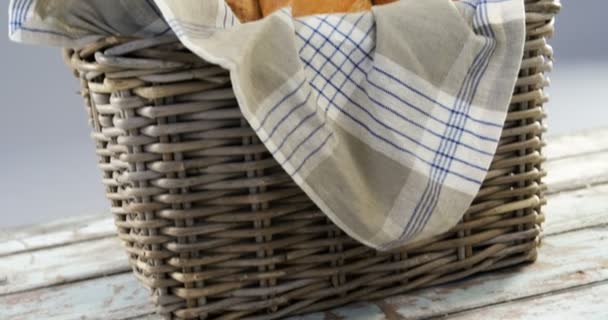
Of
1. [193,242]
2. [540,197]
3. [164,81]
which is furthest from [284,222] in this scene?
[540,197]

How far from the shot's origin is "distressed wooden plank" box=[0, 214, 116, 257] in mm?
1338

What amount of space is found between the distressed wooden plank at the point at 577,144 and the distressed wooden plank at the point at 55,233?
74 centimetres

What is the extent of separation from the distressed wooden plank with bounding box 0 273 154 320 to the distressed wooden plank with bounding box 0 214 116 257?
0.19 meters

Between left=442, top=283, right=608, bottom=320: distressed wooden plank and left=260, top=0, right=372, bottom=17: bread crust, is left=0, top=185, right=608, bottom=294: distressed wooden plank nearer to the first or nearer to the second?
left=442, top=283, right=608, bottom=320: distressed wooden plank

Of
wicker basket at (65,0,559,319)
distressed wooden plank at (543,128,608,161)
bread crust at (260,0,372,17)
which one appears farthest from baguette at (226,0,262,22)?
distressed wooden plank at (543,128,608,161)

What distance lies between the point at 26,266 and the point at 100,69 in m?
0.46

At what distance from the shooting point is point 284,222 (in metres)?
0.96

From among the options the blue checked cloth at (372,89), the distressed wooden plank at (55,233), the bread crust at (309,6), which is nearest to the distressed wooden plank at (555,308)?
the blue checked cloth at (372,89)

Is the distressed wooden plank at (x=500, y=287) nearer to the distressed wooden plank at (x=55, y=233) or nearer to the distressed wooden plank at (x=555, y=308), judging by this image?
the distressed wooden plank at (x=555, y=308)

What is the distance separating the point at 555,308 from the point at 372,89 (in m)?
0.31

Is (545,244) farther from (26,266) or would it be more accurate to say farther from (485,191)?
(26,266)

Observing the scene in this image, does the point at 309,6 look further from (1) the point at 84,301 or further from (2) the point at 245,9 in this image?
(1) the point at 84,301

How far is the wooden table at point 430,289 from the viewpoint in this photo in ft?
3.28

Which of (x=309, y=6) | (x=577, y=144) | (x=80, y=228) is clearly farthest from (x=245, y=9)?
(x=577, y=144)
